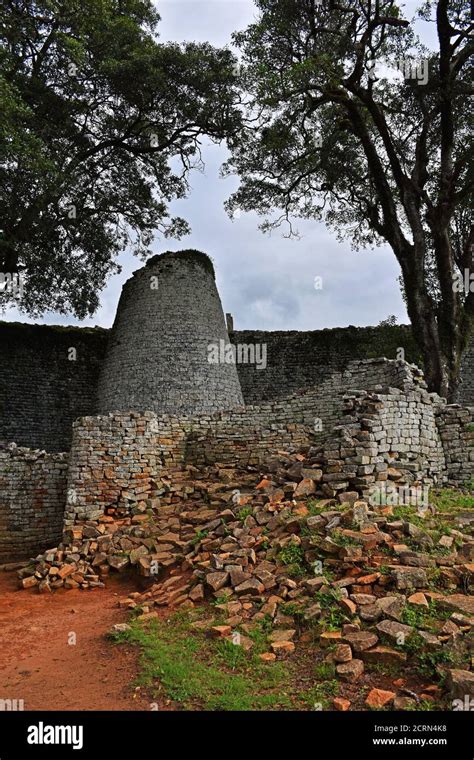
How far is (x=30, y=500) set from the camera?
474 inches

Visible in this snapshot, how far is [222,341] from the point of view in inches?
691

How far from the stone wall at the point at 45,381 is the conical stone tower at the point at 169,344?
2.51m

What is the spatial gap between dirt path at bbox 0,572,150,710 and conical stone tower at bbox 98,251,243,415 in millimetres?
7713

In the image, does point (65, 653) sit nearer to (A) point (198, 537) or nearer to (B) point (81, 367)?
(A) point (198, 537)

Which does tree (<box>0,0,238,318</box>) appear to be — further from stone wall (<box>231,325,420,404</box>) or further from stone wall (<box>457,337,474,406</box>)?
stone wall (<box>457,337,474,406</box>)

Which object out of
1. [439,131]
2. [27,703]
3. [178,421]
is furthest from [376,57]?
[27,703]

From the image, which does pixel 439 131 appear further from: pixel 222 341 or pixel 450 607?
pixel 450 607

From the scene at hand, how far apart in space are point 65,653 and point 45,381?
15.1 m

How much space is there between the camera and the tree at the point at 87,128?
13.7m

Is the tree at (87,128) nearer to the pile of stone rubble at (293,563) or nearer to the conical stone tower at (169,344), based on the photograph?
the conical stone tower at (169,344)

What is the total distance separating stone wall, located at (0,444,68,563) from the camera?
11.8 meters

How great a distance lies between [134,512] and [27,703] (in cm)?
576

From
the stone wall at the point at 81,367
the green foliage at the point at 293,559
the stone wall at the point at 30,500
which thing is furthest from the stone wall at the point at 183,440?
the stone wall at the point at 81,367

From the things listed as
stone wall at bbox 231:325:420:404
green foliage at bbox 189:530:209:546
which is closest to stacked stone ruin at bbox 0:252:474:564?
green foliage at bbox 189:530:209:546
